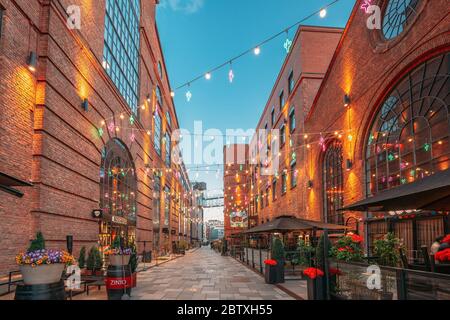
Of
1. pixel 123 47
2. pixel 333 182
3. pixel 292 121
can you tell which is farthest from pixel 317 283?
pixel 292 121

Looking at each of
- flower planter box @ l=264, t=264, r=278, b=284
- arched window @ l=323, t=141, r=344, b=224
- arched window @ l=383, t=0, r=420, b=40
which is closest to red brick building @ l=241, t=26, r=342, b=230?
arched window @ l=323, t=141, r=344, b=224

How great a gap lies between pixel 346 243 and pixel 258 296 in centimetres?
392

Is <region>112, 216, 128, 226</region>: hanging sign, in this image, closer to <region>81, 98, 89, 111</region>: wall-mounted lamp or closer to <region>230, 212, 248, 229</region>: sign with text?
<region>81, 98, 89, 111</region>: wall-mounted lamp

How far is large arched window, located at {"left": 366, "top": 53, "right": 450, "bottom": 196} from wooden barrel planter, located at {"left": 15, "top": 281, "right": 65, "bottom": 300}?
11.0 m

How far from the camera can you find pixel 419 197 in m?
6.17

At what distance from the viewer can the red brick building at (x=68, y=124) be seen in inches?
460

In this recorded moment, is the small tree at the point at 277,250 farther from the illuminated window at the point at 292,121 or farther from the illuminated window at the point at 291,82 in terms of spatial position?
the illuminated window at the point at 291,82

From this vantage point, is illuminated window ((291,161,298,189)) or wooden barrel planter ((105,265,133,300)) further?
illuminated window ((291,161,298,189))

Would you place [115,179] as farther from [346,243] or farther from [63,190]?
[346,243]

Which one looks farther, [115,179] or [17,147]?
[115,179]

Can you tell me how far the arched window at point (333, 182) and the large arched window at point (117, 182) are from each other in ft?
39.2

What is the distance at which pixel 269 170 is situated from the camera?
42312 mm

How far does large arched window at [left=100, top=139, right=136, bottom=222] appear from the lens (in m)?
20.6
